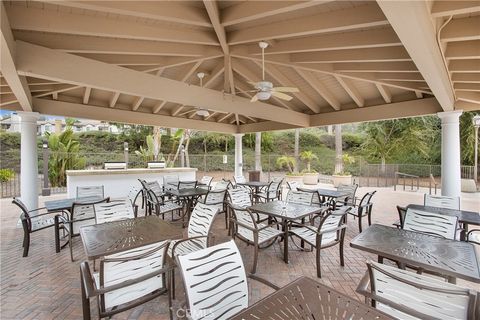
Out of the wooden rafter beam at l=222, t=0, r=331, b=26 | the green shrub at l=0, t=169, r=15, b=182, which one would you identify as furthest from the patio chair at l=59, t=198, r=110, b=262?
the green shrub at l=0, t=169, r=15, b=182

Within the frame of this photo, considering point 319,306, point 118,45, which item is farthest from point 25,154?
point 319,306

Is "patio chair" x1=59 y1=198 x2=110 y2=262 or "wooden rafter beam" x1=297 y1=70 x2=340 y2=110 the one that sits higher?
"wooden rafter beam" x1=297 y1=70 x2=340 y2=110

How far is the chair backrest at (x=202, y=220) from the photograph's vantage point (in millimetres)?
3025

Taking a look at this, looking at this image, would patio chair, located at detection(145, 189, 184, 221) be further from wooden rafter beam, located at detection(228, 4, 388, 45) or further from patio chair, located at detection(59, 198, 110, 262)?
wooden rafter beam, located at detection(228, 4, 388, 45)

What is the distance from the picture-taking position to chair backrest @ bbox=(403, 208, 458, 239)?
9.61ft

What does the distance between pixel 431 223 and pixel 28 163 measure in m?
7.87

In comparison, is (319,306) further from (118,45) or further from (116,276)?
(118,45)

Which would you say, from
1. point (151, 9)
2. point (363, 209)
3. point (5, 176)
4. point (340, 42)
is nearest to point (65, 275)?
point (151, 9)

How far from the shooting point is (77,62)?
144 inches

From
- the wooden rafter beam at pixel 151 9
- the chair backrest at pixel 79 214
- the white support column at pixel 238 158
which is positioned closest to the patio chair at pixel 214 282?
the wooden rafter beam at pixel 151 9

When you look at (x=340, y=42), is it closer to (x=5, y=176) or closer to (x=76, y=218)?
(x=76, y=218)

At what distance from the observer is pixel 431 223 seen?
10.1ft

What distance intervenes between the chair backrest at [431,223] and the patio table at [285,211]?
121 centimetres

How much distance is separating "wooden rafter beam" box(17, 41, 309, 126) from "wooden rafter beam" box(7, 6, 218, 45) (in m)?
0.58
